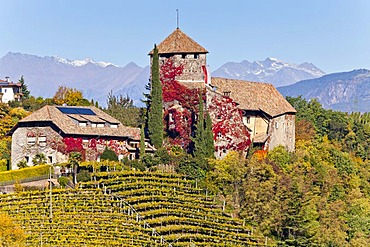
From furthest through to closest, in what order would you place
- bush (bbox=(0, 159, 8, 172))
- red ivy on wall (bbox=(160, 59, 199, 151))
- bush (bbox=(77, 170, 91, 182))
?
red ivy on wall (bbox=(160, 59, 199, 151)), bush (bbox=(0, 159, 8, 172)), bush (bbox=(77, 170, 91, 182))

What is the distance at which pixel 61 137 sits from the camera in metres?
52.9

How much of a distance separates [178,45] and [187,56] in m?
1.13

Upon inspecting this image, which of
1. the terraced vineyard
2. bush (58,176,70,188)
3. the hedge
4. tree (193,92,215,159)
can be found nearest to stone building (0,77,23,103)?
tree (193,92,215,159)

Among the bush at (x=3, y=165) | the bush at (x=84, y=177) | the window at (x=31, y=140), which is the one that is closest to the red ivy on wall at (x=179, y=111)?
the window at (x=31, y=140)

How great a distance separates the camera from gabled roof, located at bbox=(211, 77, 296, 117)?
61356mm

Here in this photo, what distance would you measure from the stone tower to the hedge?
1472 centimetres

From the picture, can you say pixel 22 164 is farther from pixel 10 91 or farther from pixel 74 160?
pixel 10 91

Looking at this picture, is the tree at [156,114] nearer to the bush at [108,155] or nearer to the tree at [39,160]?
the bush at [108,155]

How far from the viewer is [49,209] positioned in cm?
4222

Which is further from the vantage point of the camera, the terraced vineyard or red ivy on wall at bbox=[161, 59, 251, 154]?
red ivy on wall at bbox=[161, 59, 251, 154]

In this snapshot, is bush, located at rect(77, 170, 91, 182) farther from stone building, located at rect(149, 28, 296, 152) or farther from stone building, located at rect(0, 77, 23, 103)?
stone building, located at rect(0, 77, 23, 103)

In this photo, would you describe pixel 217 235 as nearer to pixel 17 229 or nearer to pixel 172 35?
pixel 17 229

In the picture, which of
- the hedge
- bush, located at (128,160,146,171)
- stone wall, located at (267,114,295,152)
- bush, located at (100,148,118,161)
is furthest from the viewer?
stone wall, located at (267,114,295,152)

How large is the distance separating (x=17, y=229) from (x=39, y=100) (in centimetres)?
3876
